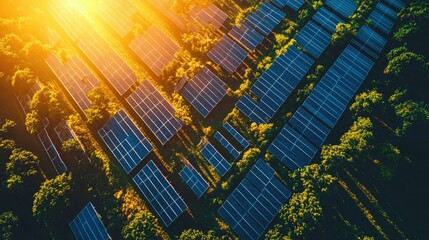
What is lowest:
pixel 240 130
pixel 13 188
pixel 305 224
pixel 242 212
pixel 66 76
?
pixel 305 224

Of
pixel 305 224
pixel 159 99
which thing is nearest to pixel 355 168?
pixel 305 224

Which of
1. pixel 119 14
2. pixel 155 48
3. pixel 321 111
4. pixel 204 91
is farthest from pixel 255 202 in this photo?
pixel 119 14

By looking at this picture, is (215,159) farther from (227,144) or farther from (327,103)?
(327,103)

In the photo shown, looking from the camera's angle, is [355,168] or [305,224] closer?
[305,224]

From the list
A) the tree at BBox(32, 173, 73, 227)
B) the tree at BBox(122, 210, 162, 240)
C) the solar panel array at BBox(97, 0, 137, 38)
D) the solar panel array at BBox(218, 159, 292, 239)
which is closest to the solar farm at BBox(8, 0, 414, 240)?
the solar panel array at BBox(218, 159, 292, 239)

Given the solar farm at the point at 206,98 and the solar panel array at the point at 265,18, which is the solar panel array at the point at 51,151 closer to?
the solar farm at the point at 206,98

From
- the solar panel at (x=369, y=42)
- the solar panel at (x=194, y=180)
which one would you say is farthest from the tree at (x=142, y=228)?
the solar panel at (x=369, y=42)

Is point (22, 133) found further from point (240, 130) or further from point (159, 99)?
point (240, 130)
